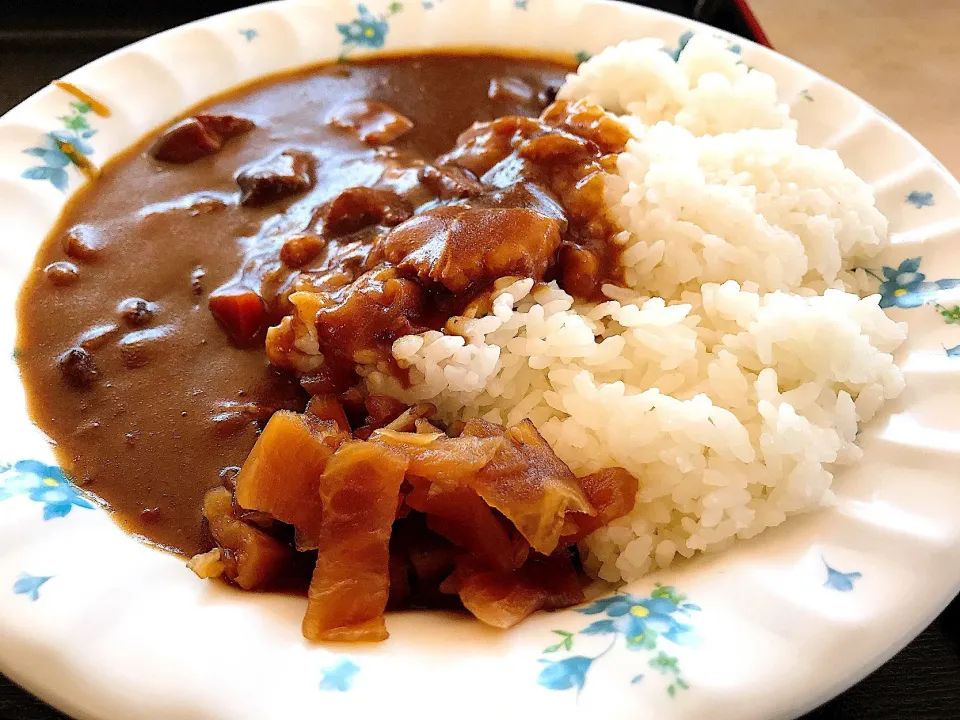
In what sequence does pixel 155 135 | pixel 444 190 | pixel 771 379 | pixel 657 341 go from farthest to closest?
pixel 155 135 → pixel 444 190 → pixel 657 341 → pixel 771 379

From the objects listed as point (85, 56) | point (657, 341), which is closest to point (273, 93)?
point (85, 56)

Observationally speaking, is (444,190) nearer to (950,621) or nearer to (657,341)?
(657,341)

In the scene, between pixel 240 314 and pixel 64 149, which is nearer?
pixel 240 314

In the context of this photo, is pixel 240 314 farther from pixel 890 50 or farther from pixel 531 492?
pixel 890 50

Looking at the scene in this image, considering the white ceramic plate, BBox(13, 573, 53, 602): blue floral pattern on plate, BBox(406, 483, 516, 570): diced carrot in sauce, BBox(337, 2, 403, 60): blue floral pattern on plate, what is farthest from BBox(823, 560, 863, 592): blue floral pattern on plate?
BBox(337, 2, 403, 60): blue floral pattern on plate

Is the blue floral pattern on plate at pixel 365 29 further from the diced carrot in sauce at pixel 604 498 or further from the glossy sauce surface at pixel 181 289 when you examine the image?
the diced carrot in sauce at pixel 604 498

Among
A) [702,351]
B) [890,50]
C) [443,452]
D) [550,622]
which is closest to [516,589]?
[550,622]

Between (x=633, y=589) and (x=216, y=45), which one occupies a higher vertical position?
(x=216, y=45)
